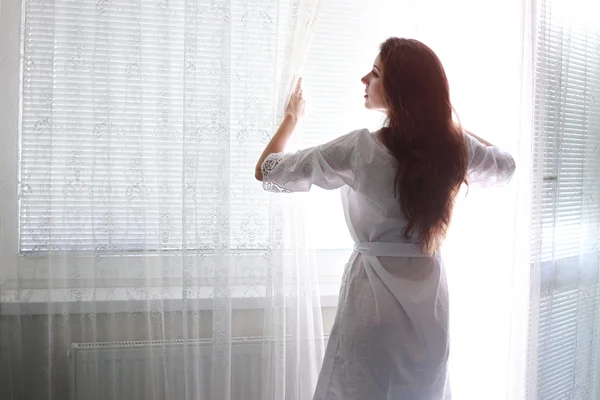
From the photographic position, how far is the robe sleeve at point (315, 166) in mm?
1463

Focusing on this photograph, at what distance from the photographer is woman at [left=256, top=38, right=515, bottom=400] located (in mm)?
1457

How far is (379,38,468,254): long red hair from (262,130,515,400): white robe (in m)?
0.04

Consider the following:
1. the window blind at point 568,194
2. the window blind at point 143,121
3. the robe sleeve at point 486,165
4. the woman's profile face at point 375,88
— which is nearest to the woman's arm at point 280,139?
the window blind at point 143,121

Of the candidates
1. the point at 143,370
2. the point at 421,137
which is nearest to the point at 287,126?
the point at 421,137

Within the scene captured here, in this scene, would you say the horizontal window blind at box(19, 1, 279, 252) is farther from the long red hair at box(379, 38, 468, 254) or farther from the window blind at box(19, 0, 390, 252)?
the long red hair at box(379, 38, 468, 254)

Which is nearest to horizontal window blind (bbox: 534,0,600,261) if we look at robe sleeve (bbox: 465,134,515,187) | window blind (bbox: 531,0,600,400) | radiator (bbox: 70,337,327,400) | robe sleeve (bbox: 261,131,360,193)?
window blind (bbox: 531,0,600,400)

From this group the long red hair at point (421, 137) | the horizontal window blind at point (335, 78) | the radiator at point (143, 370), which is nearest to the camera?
the long red hair at point (421, 137)

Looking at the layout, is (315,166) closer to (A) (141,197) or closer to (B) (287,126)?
(B) (287,126)

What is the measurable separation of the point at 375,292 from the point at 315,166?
348mm

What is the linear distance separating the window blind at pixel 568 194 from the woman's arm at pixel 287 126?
0.83 m

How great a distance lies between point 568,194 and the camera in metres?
2.09

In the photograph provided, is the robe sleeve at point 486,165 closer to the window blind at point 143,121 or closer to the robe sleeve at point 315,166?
the robe sleeve at point 315,166

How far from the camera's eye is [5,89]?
5.31ft

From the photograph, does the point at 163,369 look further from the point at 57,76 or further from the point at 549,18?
the point at 549,18
